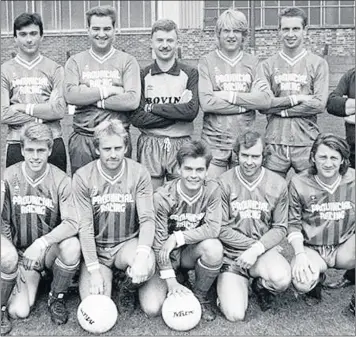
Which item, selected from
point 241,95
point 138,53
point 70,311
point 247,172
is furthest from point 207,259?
point 138,53

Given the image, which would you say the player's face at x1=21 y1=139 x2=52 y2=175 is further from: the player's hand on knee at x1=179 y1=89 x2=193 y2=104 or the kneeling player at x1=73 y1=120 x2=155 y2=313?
the player's hand on knee at x1=179 y1=89 x2=193 y2=104

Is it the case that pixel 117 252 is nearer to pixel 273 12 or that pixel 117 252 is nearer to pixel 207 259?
pixel 207 259

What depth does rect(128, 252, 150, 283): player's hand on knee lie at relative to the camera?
4.08 m

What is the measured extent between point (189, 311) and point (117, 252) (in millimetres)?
693

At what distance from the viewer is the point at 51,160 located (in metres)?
4.90

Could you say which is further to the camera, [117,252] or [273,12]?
[273,12]

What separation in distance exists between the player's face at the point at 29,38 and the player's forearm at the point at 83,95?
0.44 meters

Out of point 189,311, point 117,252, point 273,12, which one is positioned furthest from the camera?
point 273,12

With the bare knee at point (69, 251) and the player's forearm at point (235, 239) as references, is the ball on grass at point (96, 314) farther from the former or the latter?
the player's forearm at point (235, 239)

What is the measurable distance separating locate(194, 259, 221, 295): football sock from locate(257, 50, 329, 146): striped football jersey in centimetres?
130

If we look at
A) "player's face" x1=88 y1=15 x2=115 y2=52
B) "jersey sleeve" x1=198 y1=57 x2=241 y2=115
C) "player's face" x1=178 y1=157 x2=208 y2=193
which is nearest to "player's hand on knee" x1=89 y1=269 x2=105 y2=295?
"player's face" x1=178 y1=157 x2=208 y2=193

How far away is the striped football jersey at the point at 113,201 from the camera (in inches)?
169

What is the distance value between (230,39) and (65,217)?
1.92 m

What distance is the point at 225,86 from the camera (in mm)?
4914
